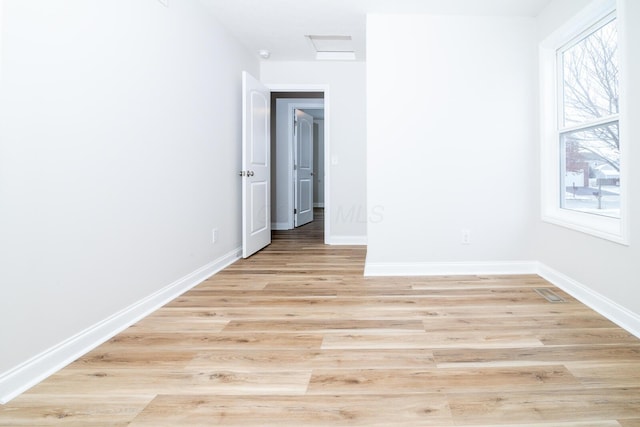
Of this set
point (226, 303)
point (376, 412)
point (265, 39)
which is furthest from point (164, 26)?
point (376, 412)

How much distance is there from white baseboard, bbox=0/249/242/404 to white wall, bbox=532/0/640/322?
275 centimetres

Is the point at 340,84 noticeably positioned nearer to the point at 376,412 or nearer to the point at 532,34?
the point at 532,34

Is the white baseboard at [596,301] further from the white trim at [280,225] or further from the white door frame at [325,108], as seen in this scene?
the white trim at [280,225]

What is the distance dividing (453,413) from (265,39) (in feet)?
12.3

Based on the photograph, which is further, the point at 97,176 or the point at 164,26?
the point at 164,26

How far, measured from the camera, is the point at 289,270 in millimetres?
3498

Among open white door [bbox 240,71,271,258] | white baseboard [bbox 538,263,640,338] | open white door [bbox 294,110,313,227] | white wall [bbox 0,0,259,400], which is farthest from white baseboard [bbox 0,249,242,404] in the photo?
open white door [bbox 294,110,313,227]

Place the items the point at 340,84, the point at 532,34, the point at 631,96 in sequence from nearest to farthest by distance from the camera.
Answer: the point at 631,96, the point at 532,34, the point at 340,84

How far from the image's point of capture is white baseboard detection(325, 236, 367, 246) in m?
4.89

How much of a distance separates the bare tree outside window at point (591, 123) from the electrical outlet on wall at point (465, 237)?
0.74 metres

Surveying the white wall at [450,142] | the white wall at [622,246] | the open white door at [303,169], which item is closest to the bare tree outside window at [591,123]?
the white wall at [622,246]

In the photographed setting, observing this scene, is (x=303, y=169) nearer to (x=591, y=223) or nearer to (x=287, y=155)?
(x=287, y=155)

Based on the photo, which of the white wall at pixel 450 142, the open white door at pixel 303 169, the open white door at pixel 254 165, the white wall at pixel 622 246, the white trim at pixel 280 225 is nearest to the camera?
the white wall at pixel 622 246

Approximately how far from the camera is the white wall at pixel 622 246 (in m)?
2.03
